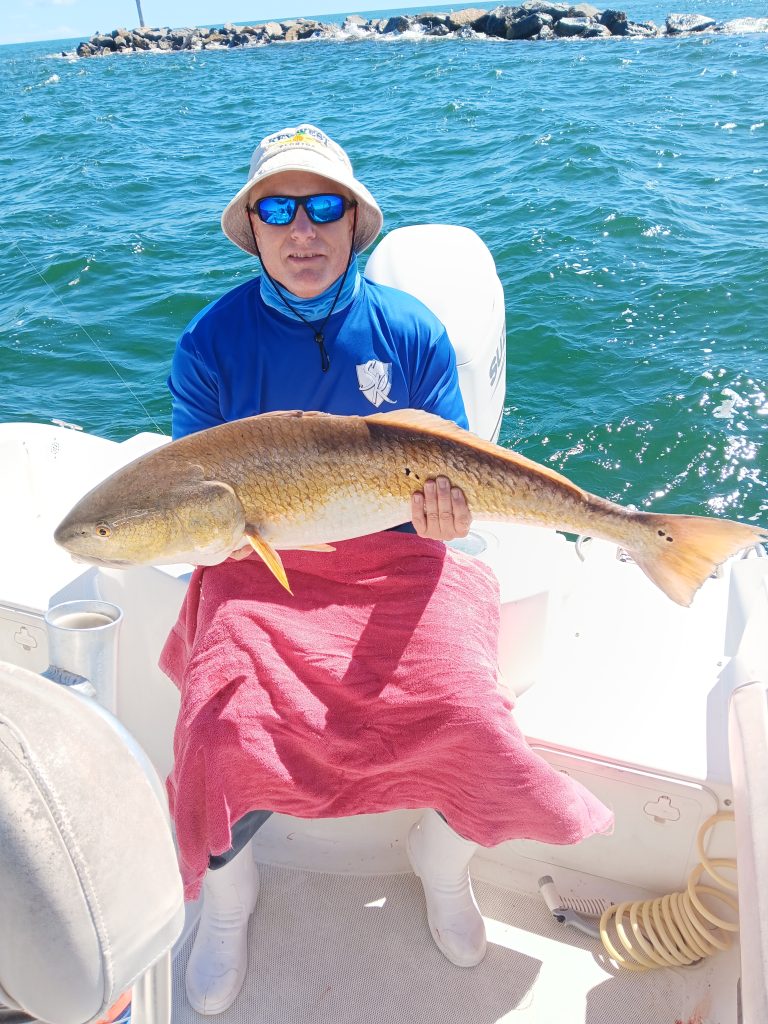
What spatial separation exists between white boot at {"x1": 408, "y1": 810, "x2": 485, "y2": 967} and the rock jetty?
162 ft

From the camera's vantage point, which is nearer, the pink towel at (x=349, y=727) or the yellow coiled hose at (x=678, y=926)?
the pink towel at (x=349, y=727)

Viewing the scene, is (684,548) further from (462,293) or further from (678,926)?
(462,293)

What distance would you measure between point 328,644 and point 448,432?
0.70 m

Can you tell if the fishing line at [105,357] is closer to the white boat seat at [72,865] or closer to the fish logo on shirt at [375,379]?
the fish logo on shirt at [375,379]

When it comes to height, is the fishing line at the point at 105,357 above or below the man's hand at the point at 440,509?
below

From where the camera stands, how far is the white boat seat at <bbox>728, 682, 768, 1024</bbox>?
1.87 meters

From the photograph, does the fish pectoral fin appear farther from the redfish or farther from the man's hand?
the man's hand

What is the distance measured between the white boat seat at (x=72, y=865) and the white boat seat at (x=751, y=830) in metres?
1.31

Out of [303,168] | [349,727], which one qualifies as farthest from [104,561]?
[303,168]

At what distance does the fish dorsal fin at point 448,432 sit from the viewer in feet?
7.52

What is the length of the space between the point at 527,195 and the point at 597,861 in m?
13.6

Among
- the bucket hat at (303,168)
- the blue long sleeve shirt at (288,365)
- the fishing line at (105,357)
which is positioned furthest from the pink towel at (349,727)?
the fishing line at (105,357)

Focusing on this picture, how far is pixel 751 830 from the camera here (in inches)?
83.2

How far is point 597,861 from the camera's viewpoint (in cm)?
291
